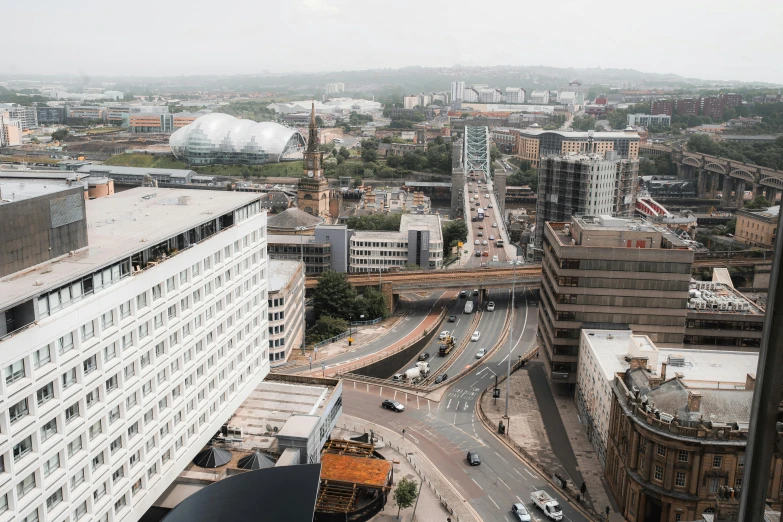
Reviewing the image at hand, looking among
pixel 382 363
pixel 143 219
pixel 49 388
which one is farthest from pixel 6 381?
pixel 382 363

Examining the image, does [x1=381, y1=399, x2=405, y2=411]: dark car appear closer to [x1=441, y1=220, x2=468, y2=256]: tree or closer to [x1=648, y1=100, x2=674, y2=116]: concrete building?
[x1=441, y1=220, x2=468, y2=256]: tree

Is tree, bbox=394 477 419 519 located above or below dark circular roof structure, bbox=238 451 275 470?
below

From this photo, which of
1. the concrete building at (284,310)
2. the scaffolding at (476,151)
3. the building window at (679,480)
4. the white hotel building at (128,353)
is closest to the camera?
the white hotel building at (128,353)

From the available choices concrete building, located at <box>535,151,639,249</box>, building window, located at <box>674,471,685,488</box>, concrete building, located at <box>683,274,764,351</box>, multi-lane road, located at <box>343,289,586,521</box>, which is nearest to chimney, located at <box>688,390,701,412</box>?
building window, located at <box>674,471,685,488</box>

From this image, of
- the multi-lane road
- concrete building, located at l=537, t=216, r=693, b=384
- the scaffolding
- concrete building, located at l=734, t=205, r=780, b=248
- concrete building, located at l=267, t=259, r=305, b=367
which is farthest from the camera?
the scaffolding

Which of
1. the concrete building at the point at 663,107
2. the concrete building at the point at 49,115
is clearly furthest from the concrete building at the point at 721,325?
the concrete building at the point at 49,115

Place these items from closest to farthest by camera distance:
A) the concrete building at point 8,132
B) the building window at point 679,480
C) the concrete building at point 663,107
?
the building window at point 679,480, the concrete building at point 8,132, the concrete building at point 663,107

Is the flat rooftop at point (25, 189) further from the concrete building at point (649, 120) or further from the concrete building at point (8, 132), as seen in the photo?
the concrete building at point (649, 120)
